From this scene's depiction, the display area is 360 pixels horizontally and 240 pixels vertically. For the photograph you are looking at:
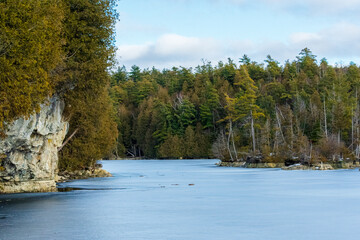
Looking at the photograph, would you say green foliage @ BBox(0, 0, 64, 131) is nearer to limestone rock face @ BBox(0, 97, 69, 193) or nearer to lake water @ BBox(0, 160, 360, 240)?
limestone rock face @ BBox(0, 97, 69, 193)

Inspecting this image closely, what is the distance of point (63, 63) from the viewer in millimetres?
27328

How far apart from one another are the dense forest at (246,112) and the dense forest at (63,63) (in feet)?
84.8

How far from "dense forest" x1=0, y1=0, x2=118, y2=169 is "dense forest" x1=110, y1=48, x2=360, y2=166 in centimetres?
2584

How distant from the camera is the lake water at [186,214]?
1672 centimetres

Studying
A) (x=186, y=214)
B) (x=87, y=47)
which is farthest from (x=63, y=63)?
(x=186, y=214)

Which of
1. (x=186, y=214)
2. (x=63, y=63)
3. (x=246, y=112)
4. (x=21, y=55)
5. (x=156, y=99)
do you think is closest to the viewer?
(x=21, y=55)

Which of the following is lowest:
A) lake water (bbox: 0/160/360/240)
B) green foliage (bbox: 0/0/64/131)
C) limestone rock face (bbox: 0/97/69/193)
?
lake water (bbox: 0/160/360/240)

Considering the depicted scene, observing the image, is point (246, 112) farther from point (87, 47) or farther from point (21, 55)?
point (21, 55)

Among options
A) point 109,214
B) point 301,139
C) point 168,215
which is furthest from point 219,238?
point 301,139

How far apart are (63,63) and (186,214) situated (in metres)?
11.6

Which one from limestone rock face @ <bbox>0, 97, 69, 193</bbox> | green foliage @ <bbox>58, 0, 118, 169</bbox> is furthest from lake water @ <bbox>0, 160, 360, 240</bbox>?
green foliage @ <bbox>58, 0, 118, 169</bbox>

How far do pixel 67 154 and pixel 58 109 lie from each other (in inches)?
458

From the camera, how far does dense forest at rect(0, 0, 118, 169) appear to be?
20.4 metres

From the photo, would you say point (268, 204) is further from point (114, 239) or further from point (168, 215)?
point (114, 239)
